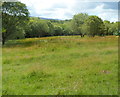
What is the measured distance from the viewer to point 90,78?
6160mm

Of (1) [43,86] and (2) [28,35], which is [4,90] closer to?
(1) [43,86]

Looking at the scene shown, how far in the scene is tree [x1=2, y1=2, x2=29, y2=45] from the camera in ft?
85.7

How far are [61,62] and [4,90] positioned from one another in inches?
176

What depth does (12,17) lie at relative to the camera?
89.7ft

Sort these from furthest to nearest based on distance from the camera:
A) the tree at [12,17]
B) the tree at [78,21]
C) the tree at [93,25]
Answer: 1. the tree at [78,21]
2. the tree at [93,25]
3. the tree at [12,17]

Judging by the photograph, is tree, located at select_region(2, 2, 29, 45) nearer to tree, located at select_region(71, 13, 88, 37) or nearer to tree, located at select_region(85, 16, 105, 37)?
tree, located at select_region(85, 16, 105, 37)

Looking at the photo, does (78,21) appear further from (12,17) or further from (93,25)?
(12,17)

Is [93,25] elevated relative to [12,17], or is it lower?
lower

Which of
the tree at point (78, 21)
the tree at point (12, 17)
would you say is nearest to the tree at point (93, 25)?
the tree at point (78, 21)

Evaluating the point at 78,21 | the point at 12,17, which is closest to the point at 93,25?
the point at 78,21

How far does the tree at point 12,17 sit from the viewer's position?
85.7 ft

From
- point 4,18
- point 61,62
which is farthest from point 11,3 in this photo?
point 61,62

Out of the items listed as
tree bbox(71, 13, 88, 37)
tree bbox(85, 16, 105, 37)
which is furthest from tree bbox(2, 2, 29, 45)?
tree bbox(71, 13, 88, 37)

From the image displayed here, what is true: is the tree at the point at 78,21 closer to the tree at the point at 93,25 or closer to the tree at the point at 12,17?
the tree at the point at 93,25
